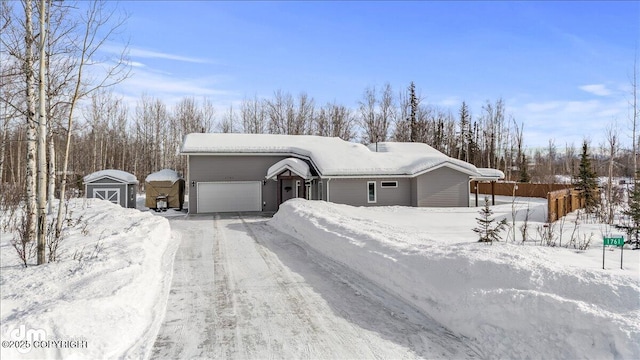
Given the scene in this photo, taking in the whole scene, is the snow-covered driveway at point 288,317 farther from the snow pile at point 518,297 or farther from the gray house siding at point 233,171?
the gray house siding at point 233,171

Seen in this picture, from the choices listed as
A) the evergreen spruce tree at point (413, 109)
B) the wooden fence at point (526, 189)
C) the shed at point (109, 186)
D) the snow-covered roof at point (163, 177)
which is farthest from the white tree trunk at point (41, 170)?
the evergreen spruce tree at point (413, 109)

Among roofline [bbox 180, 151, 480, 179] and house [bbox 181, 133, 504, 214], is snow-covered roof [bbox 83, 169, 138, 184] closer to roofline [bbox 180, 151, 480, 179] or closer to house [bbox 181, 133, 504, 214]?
house [bbox 181, 133, 504, 214]

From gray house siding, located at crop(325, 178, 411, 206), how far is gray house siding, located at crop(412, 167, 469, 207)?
62 centimetres

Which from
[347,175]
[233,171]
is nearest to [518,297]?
[347,175]

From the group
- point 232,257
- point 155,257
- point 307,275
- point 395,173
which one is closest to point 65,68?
point 155,257

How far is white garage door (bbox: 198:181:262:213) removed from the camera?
22.5 m

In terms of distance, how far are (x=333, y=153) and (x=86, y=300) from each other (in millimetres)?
19106

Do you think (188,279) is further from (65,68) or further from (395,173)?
(395,173)

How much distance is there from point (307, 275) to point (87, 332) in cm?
423

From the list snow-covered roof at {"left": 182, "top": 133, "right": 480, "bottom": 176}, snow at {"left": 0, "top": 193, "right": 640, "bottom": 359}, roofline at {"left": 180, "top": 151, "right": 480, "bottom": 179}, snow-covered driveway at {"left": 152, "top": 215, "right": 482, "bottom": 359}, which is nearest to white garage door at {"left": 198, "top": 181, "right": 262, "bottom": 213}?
roofline at {"left": 180, "top": 151, "right": 480, "bottom": 179}

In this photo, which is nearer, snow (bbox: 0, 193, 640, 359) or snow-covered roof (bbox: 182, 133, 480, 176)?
snow (bbox: 0, 193, 640, 359)

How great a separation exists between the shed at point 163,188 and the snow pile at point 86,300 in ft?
51.3

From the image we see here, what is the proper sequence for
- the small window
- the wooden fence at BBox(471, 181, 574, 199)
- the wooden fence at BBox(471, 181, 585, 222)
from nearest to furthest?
the wooden fence at BBox(471, 181, 585, 222), the small window, the wooden fence at BBox(471, 181, 574, 199)

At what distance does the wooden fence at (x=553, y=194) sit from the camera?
53.0 feet
